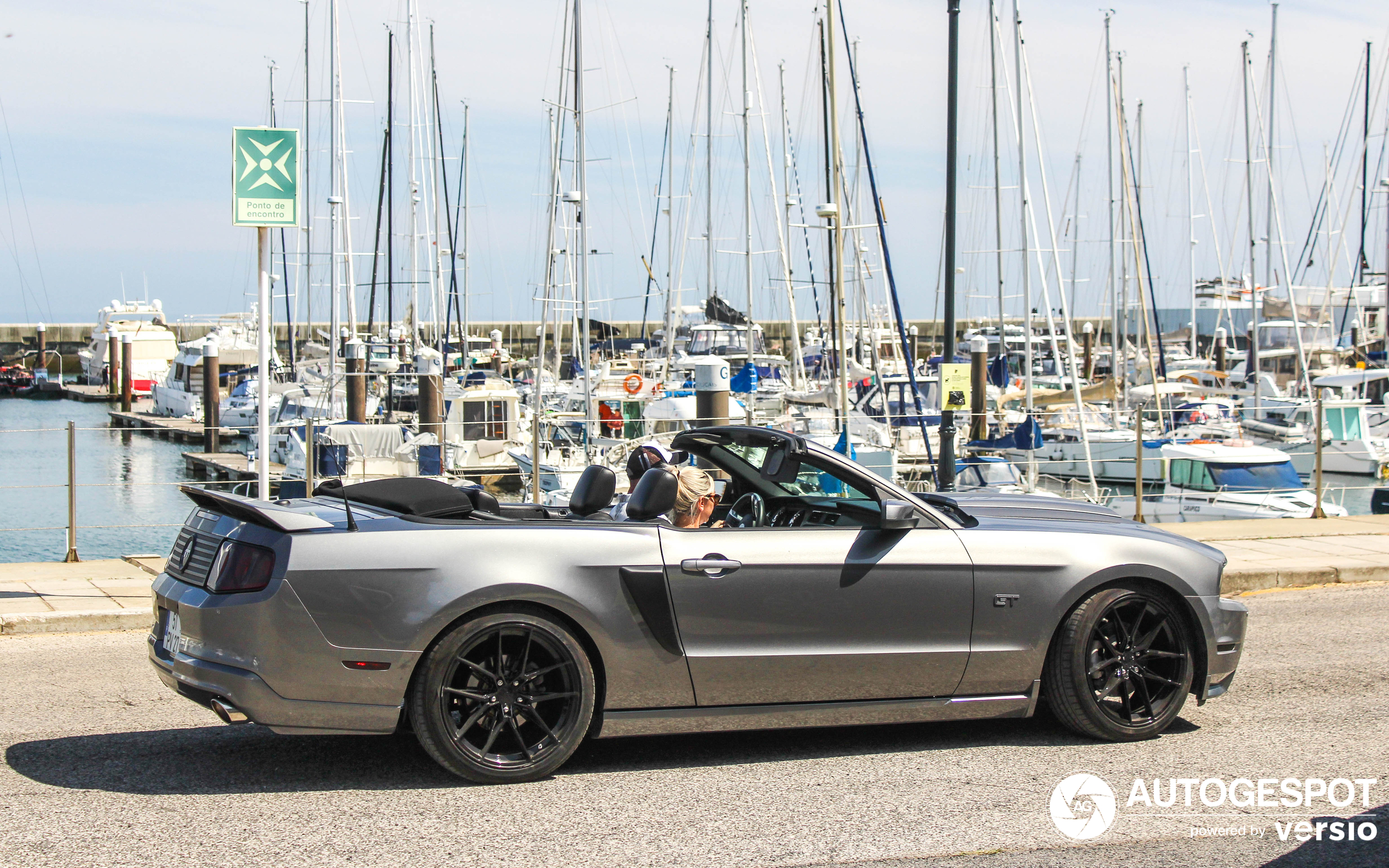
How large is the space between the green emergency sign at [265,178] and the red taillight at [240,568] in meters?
4.54

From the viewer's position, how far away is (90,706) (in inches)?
253

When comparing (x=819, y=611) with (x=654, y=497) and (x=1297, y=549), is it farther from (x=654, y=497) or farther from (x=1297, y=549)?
(x=1297, y=549)

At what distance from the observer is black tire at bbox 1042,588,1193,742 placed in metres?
5.70

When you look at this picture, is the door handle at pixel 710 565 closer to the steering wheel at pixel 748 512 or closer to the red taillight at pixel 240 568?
the steering wheel at pixel 748 512

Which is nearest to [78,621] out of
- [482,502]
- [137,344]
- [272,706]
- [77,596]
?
[77,596]

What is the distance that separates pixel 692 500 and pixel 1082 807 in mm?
2173

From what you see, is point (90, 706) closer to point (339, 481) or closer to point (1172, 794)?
point (339, 481)

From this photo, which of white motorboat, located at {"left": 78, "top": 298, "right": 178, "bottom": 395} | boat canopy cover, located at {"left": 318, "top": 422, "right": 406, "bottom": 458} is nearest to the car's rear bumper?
boat canopy cover, located at {"left": 318, "top": 422, "right": 406, "bottom": 458}

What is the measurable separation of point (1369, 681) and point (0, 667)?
26.2 feet

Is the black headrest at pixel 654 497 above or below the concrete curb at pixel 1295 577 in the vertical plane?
above

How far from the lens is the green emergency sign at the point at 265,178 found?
8977 mm

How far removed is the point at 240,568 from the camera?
4.99 meters

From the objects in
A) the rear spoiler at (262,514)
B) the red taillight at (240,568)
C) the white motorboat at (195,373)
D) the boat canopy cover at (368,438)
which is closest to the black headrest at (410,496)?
the rear spoiler at (262,514)

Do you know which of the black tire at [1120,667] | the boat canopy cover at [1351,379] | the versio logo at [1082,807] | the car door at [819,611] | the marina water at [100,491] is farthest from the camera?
the boat canopy cover at [1351,379]
